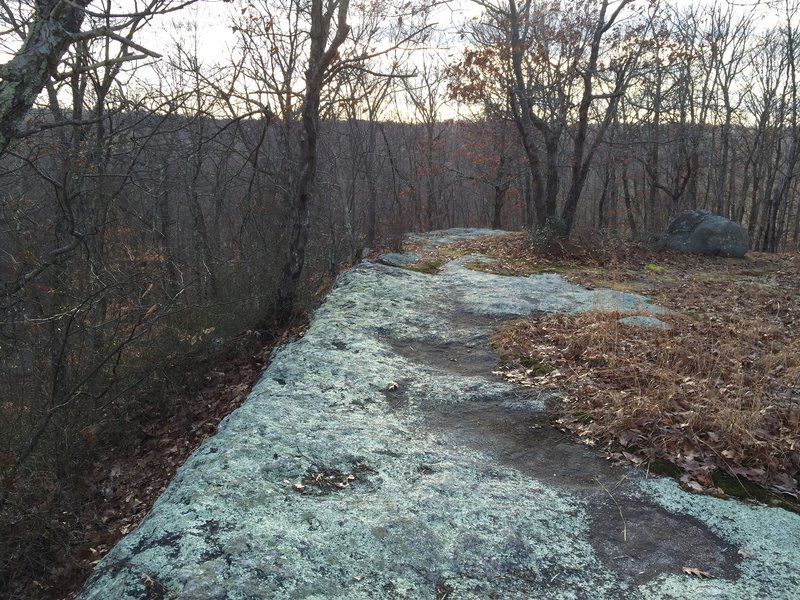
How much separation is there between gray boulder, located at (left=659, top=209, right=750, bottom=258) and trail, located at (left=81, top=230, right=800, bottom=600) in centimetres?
1087

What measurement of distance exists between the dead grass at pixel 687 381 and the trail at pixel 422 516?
0.27m

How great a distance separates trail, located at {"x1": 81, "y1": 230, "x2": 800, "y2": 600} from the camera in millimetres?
2346

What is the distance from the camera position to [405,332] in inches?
239

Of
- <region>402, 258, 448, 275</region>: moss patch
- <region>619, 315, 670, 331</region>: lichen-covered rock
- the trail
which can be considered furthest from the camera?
<region>402, 258, 448, 275</region>: moss patch

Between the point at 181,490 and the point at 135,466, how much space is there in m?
2.92

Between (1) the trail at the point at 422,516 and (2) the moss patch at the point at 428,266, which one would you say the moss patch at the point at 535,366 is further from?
(2) the moss patch at the point at 428,266

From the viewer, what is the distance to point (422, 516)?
2.83 m

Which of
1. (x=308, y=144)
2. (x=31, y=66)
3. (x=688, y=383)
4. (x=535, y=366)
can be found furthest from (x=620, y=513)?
(x=308, y=144)

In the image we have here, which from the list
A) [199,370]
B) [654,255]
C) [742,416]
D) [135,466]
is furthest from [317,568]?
[654,255]

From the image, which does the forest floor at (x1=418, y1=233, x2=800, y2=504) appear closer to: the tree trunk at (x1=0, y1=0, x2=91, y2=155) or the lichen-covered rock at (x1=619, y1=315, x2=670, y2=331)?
the lichen-covered rock at (x1=619, y1=315, x2=670, y2=331)

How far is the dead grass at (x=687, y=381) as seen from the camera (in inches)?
132

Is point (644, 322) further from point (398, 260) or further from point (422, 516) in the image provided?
point (398, 260)

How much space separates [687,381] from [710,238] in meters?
10.6

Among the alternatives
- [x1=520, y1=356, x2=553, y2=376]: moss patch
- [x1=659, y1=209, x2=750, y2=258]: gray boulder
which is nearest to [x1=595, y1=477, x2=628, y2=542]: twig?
[x1=520, y1=356, x2=553, y2=376]: moss patch
